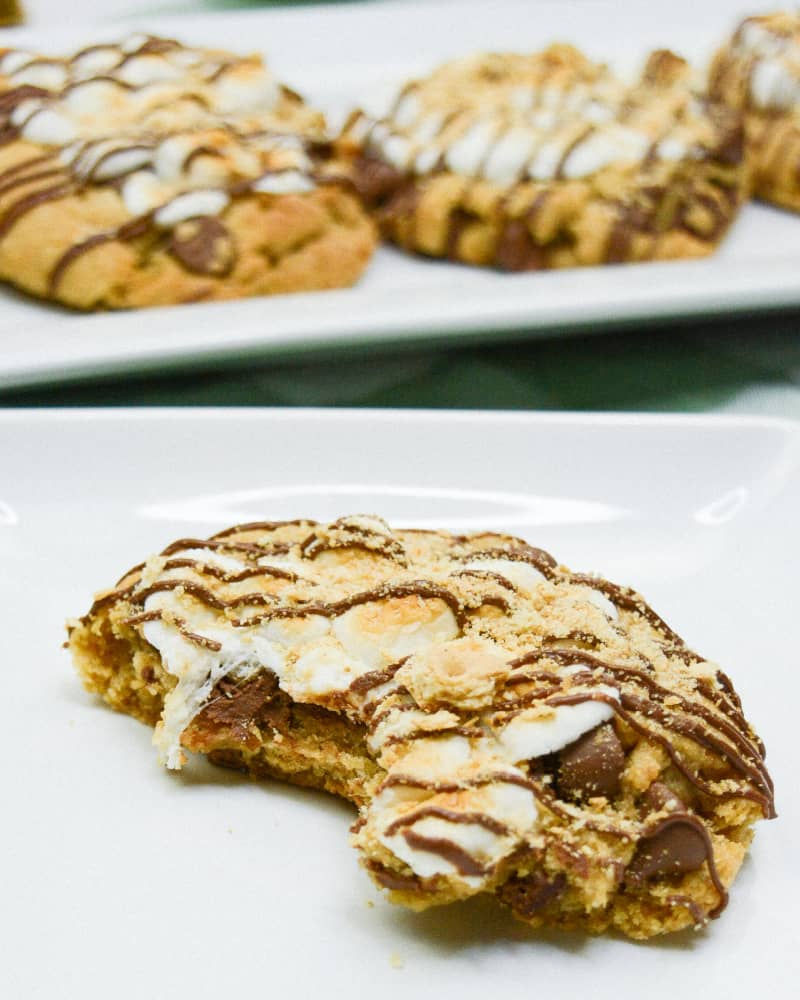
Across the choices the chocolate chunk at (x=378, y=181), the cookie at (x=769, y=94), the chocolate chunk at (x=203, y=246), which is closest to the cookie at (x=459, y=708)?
the chocolate chunk at (x=203, y=246)

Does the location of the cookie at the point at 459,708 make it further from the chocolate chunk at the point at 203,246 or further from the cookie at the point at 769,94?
the cookie at the point at 769,94

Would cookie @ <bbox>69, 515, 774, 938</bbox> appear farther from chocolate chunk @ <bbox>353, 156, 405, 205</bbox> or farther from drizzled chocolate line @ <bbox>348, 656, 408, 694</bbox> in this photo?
chocolate chunk @ <bbox>353, 156, 405, 205</bbox>

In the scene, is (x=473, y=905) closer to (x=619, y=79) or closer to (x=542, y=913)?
(x=542, y=913)

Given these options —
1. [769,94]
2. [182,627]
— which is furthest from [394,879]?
[769,94]

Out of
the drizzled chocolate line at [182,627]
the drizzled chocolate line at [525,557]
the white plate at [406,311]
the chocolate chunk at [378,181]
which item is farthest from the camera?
the chocolate chunk at [378,181]

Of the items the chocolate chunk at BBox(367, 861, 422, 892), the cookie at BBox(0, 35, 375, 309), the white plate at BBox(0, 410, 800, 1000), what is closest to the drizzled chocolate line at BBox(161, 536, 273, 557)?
the white plate at BBox(0, 410, 800, 1000)

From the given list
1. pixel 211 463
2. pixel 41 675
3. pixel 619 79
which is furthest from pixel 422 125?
pixel 41 675
